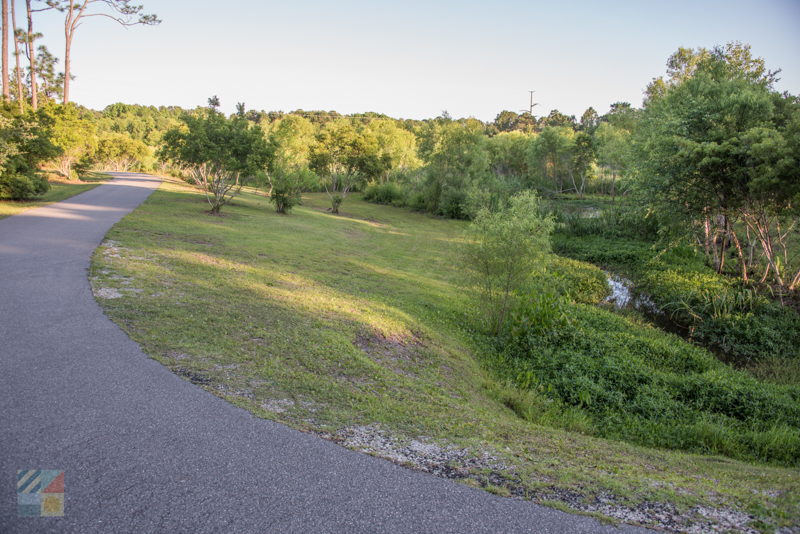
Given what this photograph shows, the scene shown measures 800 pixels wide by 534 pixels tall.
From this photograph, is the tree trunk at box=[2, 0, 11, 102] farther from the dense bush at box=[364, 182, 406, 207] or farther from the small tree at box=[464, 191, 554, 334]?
the dense bush at box=[364, 182, 406, 207]

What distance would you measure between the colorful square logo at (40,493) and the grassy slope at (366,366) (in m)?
1.91

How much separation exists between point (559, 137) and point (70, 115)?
47384 mm

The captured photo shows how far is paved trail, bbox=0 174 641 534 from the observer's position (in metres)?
3.55

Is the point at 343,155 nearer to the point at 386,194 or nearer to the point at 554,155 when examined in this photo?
the point at 386,194

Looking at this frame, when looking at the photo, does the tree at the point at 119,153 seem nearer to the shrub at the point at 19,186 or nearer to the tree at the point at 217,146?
the shrub at the point at 19,186

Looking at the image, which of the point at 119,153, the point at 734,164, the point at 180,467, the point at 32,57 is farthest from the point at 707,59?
the point at 119,153

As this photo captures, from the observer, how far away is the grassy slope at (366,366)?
4516mm

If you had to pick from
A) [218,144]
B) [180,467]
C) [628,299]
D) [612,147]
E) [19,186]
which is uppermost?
[612,147]

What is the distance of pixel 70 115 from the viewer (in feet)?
112

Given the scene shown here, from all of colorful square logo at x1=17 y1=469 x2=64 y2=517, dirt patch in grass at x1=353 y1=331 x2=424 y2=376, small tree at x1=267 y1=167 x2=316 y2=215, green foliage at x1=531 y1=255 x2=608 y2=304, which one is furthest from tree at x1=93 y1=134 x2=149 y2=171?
colorful square logo at x1=17 y1=469 x2=64 y2=517

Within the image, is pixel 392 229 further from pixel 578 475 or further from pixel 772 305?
pixel 578 475

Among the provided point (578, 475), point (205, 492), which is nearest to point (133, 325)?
point (205, 492)

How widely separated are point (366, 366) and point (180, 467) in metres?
3.88

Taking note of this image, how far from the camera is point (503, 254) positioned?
12.7 m
